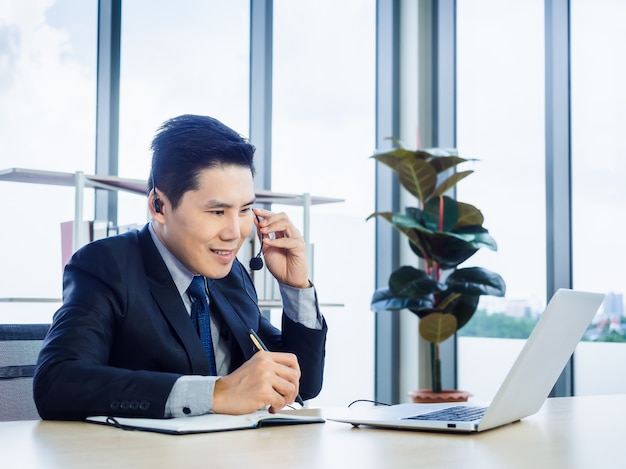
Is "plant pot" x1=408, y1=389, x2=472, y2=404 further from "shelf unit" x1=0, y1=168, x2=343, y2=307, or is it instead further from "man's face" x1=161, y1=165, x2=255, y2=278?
"man's face" x1=161, y1=165, x2=255, y2=278

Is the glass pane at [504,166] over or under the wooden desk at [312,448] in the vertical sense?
over

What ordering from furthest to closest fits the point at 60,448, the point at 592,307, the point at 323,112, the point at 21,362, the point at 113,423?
the point at 323,112 < the point at 21,362 < the point at 592,307 < the point at 113,423 < the point at 60,448

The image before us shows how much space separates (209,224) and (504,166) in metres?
2.89

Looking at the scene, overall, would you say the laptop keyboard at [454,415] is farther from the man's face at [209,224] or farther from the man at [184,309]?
the man's face at [209,224]

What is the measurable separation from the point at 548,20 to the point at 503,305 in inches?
60.1

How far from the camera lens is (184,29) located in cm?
394

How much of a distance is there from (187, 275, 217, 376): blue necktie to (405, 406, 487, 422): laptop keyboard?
21.5 inches

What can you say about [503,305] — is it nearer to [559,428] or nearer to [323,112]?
[323,112]

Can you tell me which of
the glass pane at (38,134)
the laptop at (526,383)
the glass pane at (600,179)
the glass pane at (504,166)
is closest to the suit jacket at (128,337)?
the laptop at (526,383)

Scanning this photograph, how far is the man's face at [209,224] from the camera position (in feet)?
5.54

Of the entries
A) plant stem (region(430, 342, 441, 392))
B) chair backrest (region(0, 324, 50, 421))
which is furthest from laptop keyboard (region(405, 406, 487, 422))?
plant stem (region(430, 342, 441, 392))

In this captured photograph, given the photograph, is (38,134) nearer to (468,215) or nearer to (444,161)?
(444,161)

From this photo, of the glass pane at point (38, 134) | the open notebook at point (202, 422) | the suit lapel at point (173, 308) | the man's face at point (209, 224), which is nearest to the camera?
the open notebook at point (202, 422)

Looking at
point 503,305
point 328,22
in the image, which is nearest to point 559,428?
point 503,305
